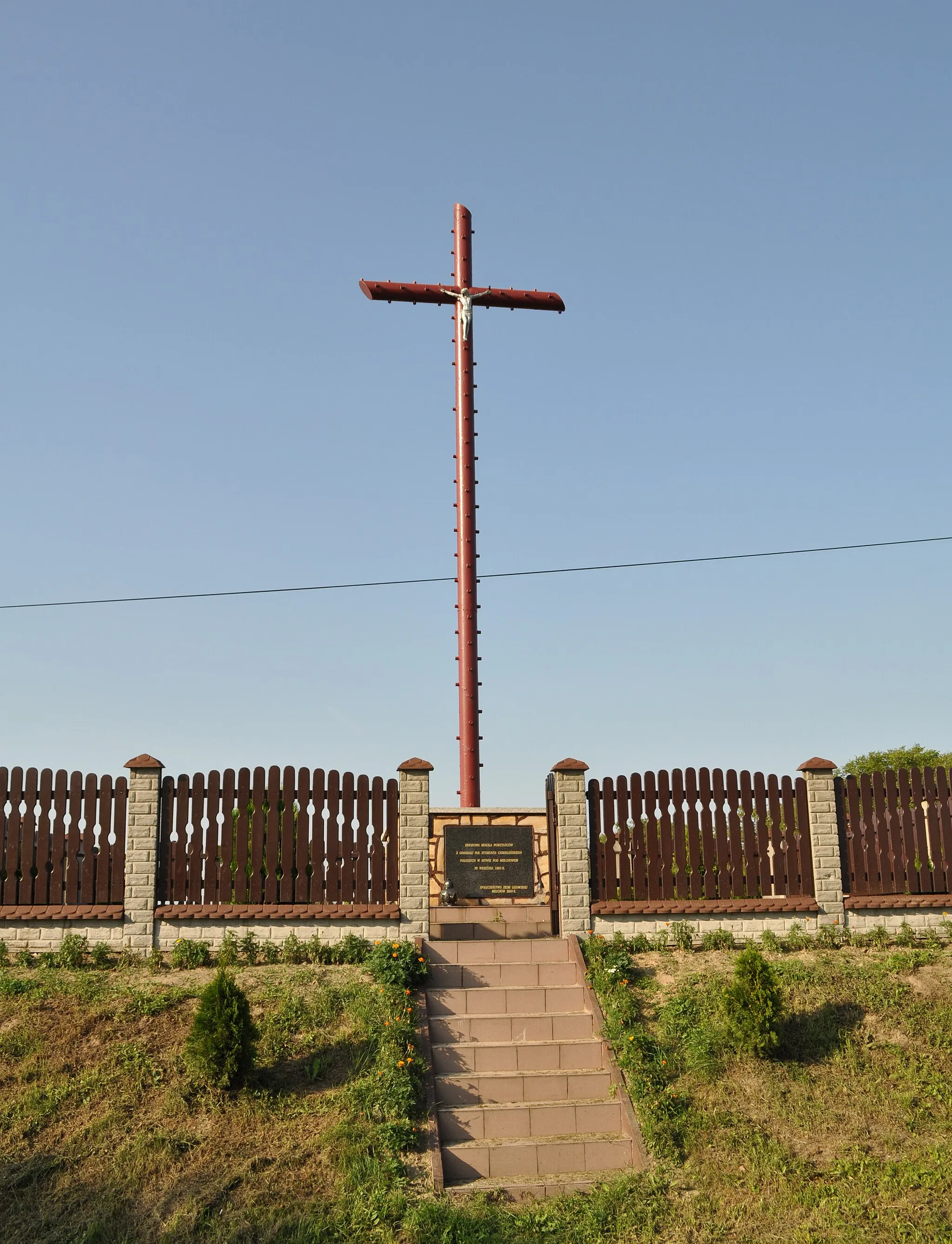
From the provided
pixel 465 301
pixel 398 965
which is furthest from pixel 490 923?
pixel 465 301

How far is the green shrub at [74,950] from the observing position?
1334cm

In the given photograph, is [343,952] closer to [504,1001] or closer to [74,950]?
[504,1001]

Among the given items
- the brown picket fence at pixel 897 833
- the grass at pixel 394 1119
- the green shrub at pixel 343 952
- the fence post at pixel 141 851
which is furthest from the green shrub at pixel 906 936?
the fence post at pixel 141 851

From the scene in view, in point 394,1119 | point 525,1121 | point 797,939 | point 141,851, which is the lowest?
point 525,1121

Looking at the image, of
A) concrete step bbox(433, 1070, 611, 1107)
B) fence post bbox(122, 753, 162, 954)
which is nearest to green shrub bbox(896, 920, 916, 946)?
concrete step bbox(433, 1070, 611, 1107)

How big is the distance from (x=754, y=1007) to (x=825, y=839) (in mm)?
4003

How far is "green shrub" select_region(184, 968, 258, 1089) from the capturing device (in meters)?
10.5

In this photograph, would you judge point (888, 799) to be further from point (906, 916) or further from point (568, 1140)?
point (568, 1140)

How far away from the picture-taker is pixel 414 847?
46.2 feet

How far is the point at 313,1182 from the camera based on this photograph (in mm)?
9438

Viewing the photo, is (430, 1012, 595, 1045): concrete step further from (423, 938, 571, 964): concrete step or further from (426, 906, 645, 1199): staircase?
(423, 938, 571, 964): concrete step

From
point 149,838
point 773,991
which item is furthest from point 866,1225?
point 149,838

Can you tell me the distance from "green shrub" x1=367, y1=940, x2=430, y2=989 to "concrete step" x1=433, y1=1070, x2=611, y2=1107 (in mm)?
1457

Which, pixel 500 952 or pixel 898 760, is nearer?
pixel 500 952
